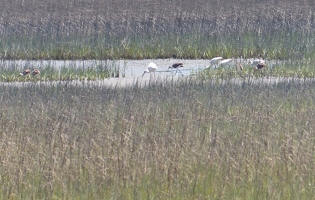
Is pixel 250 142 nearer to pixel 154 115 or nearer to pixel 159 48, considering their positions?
pixel 154 115

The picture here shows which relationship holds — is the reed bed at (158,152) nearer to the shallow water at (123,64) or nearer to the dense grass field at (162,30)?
the shallow water at (123,64)

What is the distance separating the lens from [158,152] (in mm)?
7188

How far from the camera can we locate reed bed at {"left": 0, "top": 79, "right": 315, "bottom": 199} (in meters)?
6.80

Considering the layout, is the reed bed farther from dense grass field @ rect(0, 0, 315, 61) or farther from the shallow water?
dense grass field @ rect(0, 0, 315, 61)

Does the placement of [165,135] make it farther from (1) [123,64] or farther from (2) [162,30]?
(2) [162,30]

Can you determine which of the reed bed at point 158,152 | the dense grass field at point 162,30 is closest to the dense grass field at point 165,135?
the reed bed at point 158,152

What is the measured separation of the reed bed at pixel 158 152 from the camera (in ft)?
22.3

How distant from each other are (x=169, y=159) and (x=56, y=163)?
0.98 m

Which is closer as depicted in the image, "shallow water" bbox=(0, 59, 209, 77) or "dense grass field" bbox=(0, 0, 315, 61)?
"shallow water" bbox=(0, 59, 209, 77)

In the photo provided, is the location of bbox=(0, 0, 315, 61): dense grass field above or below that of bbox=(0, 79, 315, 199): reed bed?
above

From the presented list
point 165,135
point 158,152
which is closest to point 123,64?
point 165,135

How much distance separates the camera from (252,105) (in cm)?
996

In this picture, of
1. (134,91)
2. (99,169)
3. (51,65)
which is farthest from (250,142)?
(51,65)

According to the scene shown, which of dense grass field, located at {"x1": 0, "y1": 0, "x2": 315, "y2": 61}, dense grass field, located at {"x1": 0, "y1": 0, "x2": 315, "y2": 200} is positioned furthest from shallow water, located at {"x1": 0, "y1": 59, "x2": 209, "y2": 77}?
dense grass field, located at {"x1": 0, "y1": 0, "x2": 315, "y2": 200}
